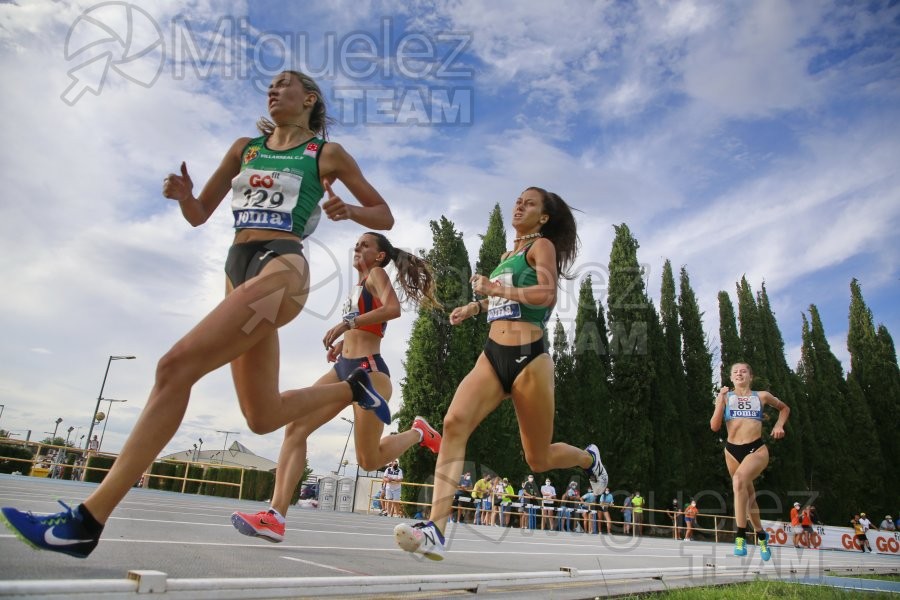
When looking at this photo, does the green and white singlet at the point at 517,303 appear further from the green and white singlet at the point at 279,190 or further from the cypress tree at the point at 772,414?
the cypress tree at the point at 772,414

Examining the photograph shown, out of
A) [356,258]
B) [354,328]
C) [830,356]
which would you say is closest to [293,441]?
[354,328]

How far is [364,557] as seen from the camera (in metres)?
4.04

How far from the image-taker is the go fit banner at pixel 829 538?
20.5 meters

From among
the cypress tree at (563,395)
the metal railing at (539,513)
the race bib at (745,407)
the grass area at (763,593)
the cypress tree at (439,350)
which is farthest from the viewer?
the cypress tree at (563,395)

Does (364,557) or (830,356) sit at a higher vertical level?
(830,356)

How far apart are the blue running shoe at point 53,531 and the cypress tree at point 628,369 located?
27.7 meters

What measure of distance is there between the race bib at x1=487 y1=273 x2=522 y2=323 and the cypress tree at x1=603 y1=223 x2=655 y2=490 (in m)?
25.6

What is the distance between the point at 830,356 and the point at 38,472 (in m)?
43.9

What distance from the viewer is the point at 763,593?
3797 millimetres

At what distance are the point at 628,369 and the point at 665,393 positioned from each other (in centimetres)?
238

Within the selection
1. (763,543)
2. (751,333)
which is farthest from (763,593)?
(751,333)

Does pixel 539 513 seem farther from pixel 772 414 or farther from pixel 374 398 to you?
pixel 374 398

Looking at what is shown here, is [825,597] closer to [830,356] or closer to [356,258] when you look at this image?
[356,258]

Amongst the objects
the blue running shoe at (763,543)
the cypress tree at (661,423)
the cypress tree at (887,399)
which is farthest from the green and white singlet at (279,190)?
the cypress tree at (887,399)
